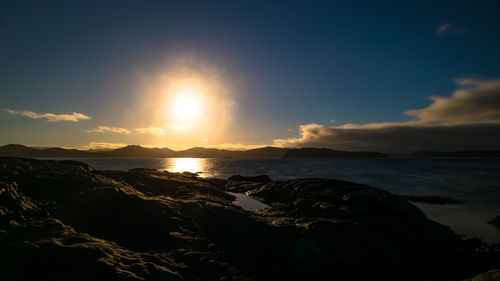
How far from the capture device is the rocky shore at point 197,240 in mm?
7492

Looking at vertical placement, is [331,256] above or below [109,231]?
below

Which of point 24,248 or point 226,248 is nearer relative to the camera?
point 24,248

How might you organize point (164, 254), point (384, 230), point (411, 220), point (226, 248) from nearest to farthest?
1. point (164, 254)
2. point (226, 248)
3. point (384, 230)
4. point (411, 220)

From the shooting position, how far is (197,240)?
41.7 ft

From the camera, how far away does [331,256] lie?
11562 mm

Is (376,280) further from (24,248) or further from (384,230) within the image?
(24,248)

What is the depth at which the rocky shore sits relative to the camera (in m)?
7.49

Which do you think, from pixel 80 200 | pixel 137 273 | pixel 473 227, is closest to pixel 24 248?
pixel 137 273

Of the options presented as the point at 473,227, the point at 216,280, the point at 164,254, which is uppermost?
the point at 164,254

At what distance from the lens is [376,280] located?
11016 millimetres

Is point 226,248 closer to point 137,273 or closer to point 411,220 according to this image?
point 137,273

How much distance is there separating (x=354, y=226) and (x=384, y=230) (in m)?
2.99

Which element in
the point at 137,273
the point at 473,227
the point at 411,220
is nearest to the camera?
the point at 137,273

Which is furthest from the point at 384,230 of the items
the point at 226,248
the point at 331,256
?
the point at 226,248
